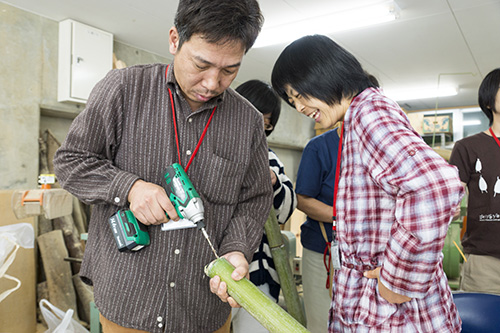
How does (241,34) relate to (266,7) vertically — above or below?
below

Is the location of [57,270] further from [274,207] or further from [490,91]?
[490,91]

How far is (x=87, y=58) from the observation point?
362cm

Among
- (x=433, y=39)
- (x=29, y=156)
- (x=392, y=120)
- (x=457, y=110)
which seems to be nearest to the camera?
(x=392, y=120)

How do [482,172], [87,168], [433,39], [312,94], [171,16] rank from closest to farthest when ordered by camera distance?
1. [87,168]
2. [312,94]
3. [482,172]
4. [171,16]
5. [433,39]

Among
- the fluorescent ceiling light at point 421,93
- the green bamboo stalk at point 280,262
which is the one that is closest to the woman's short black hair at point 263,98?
the green bamboo stalk at point 280,262

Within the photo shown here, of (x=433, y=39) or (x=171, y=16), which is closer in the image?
(x=171, y=16)

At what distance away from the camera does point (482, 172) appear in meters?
1.82

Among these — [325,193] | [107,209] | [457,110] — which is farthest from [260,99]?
[457,110]

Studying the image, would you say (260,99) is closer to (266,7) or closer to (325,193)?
(325,193)

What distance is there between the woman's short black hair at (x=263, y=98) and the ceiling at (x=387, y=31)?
1770 mm

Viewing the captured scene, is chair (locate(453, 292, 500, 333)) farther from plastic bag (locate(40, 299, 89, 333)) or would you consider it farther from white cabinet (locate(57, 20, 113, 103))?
white cabinet (locate(57, 20, 113, 103))

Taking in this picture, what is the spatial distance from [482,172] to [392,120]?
1280mm

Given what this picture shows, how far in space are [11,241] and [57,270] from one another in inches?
55.1

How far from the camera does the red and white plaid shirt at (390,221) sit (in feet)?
2.53
